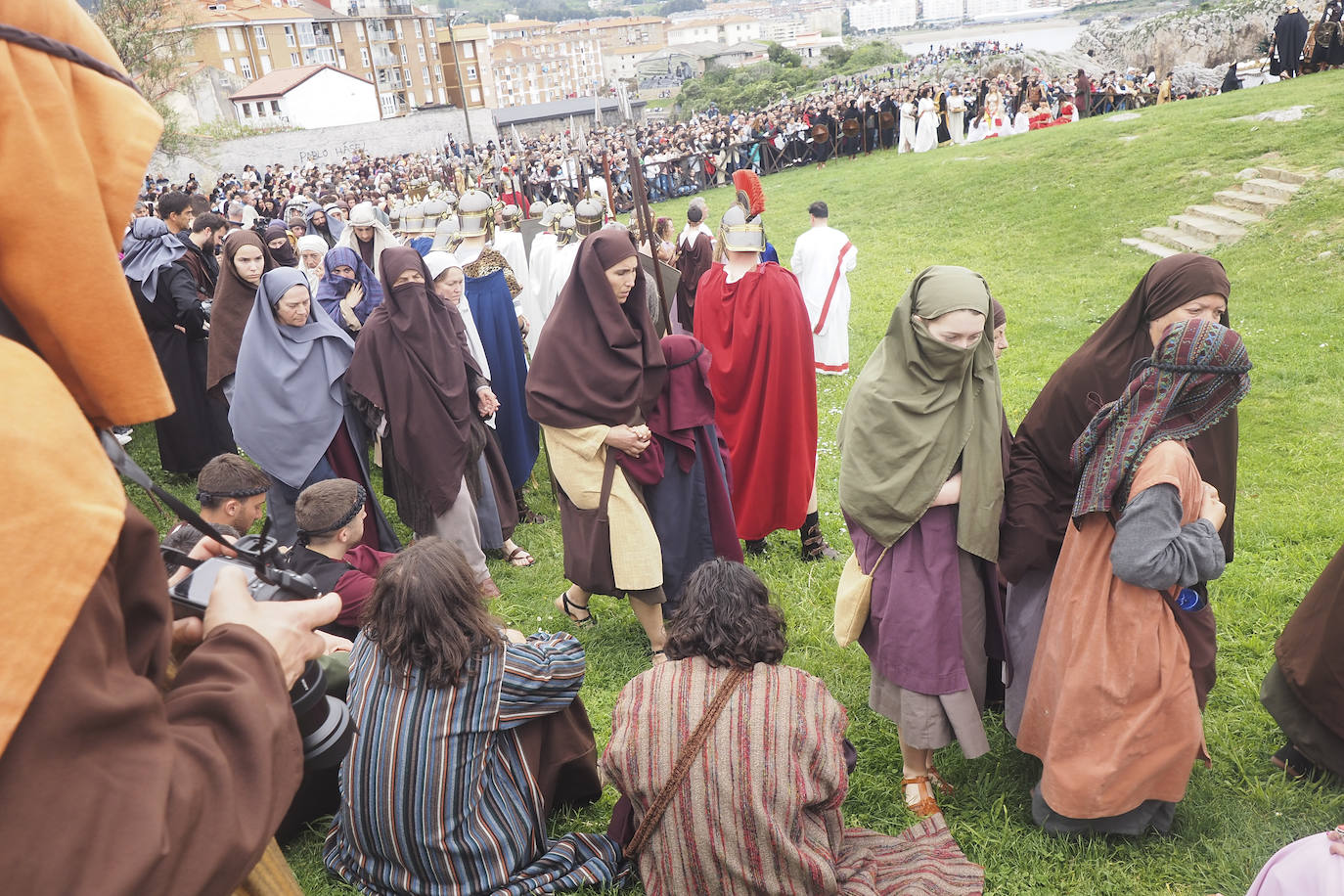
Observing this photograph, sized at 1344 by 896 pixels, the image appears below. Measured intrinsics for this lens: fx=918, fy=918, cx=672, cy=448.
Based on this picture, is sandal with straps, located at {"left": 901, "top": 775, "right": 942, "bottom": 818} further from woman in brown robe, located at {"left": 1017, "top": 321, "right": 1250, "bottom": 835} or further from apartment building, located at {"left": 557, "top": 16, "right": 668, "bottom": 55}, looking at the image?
apartment building, located at {"left": 557, "top": 16, "right": 668, "bottom": 55}

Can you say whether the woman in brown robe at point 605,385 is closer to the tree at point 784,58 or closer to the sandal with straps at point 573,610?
the sandal with straps at point 573,610

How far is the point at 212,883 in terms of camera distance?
3.26 ft

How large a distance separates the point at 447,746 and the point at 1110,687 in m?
1.99

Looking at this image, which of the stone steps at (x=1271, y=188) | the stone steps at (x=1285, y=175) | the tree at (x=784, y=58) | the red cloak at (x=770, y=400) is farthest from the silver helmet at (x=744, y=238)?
the tree at (x=784, y=58)

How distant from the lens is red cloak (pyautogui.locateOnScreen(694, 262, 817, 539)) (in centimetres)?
540

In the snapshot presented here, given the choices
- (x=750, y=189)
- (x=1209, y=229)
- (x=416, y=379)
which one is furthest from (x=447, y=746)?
(x=1209, y=229)

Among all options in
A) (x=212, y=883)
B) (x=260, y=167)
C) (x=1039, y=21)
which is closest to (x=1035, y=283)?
(x=212, y=883)

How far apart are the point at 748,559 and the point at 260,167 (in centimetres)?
4049

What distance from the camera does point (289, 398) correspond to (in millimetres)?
4906

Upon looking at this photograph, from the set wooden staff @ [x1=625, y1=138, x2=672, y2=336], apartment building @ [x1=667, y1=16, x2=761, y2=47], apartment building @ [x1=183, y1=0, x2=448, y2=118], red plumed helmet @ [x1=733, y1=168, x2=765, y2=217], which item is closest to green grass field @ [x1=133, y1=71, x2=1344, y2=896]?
wooden staff @ [x1=625, y1=138, x2=672, y2=336]

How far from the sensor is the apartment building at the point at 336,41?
208 ft

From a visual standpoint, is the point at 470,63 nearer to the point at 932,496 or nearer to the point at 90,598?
the point at 932,496

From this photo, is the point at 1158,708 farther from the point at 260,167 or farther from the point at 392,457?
the point at 260,167

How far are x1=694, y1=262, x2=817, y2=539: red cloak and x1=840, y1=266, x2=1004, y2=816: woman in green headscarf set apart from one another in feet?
7.11
